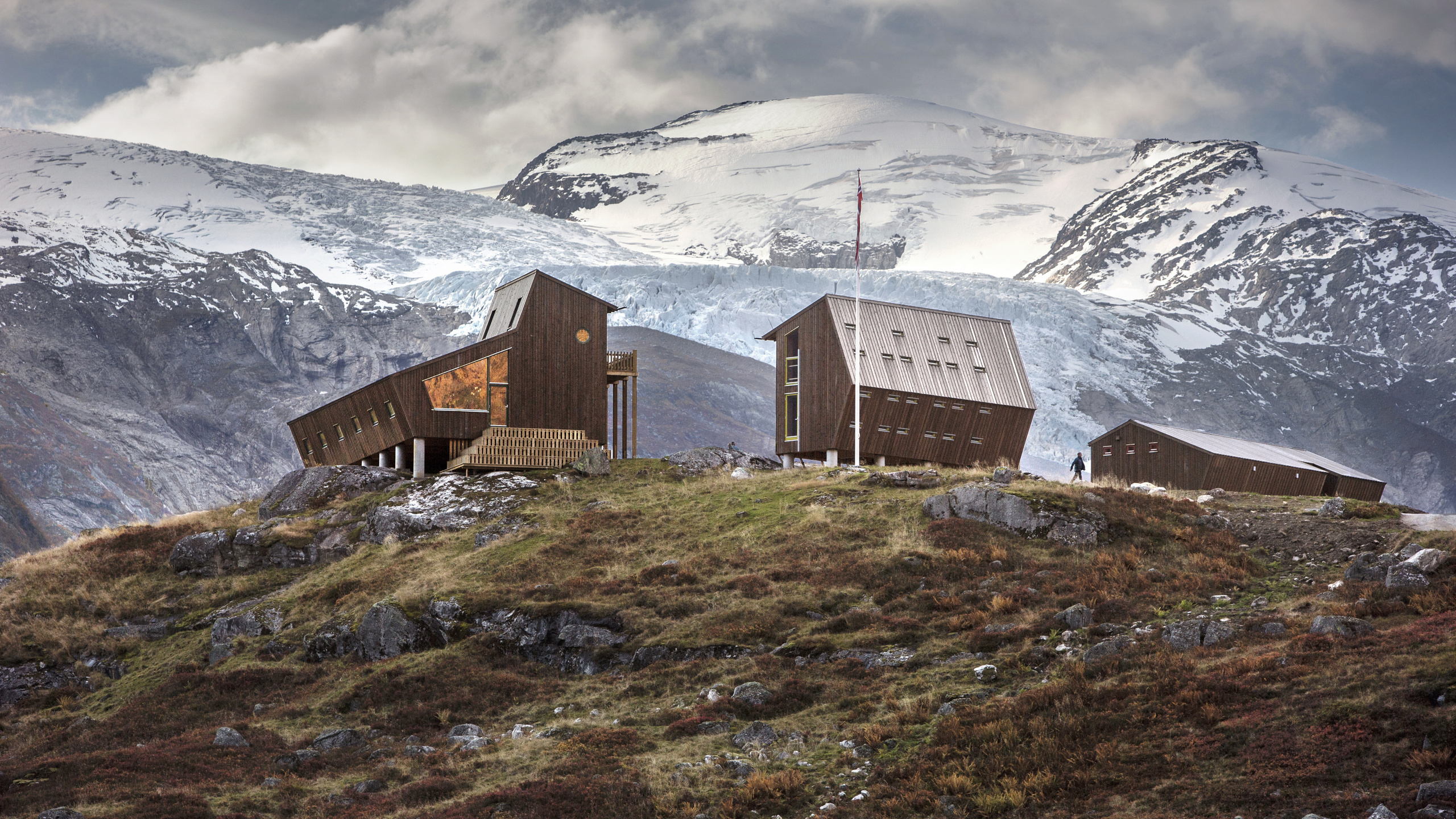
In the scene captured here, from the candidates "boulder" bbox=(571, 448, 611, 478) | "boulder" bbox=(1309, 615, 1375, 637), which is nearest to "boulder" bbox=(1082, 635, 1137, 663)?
"boulder" bbox=(1309, 615, 1375, 637)

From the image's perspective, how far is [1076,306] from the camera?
145 meters

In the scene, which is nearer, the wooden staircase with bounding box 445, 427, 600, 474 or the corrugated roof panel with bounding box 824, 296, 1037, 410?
the wooden staircase with bounding box 445, 427, 600, 474

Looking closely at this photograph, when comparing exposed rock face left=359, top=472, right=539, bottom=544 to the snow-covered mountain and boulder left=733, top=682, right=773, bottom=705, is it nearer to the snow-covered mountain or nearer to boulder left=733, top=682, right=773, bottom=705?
boulder left=733, top=682, right=773, bottom=705

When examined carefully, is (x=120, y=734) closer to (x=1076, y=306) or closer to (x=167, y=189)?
(x=1076, y=306)

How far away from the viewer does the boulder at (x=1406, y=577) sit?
19.1 meters

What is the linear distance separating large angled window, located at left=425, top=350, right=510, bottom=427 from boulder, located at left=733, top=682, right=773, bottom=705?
2539 cm

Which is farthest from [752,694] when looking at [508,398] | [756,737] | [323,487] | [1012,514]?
[323,487]

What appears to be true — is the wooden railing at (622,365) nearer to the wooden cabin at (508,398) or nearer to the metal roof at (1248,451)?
the wooden cabin at (508,398)

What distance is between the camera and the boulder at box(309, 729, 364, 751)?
2059 cm

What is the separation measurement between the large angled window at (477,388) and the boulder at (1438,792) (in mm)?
35971

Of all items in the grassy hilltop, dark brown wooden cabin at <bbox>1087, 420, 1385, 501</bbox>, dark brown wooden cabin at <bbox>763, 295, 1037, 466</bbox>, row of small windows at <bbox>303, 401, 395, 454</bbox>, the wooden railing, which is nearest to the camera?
the grassy hilltop

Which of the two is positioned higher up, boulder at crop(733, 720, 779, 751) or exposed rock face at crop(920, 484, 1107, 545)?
exposed rock face at crop(920, 484, 1107, 545)

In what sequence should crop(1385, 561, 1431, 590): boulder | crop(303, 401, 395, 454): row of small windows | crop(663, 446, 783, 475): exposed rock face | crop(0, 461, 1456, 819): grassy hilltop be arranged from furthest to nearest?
crop(303, 401, 395, 454): row of small windows
crop(663, 446, 783, 475): exposed rock face
crop(1385, 561, 1431, 590): boulder
crop(0, 461, 1456, 819): grassy hilltop

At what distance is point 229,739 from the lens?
20.8 meters
